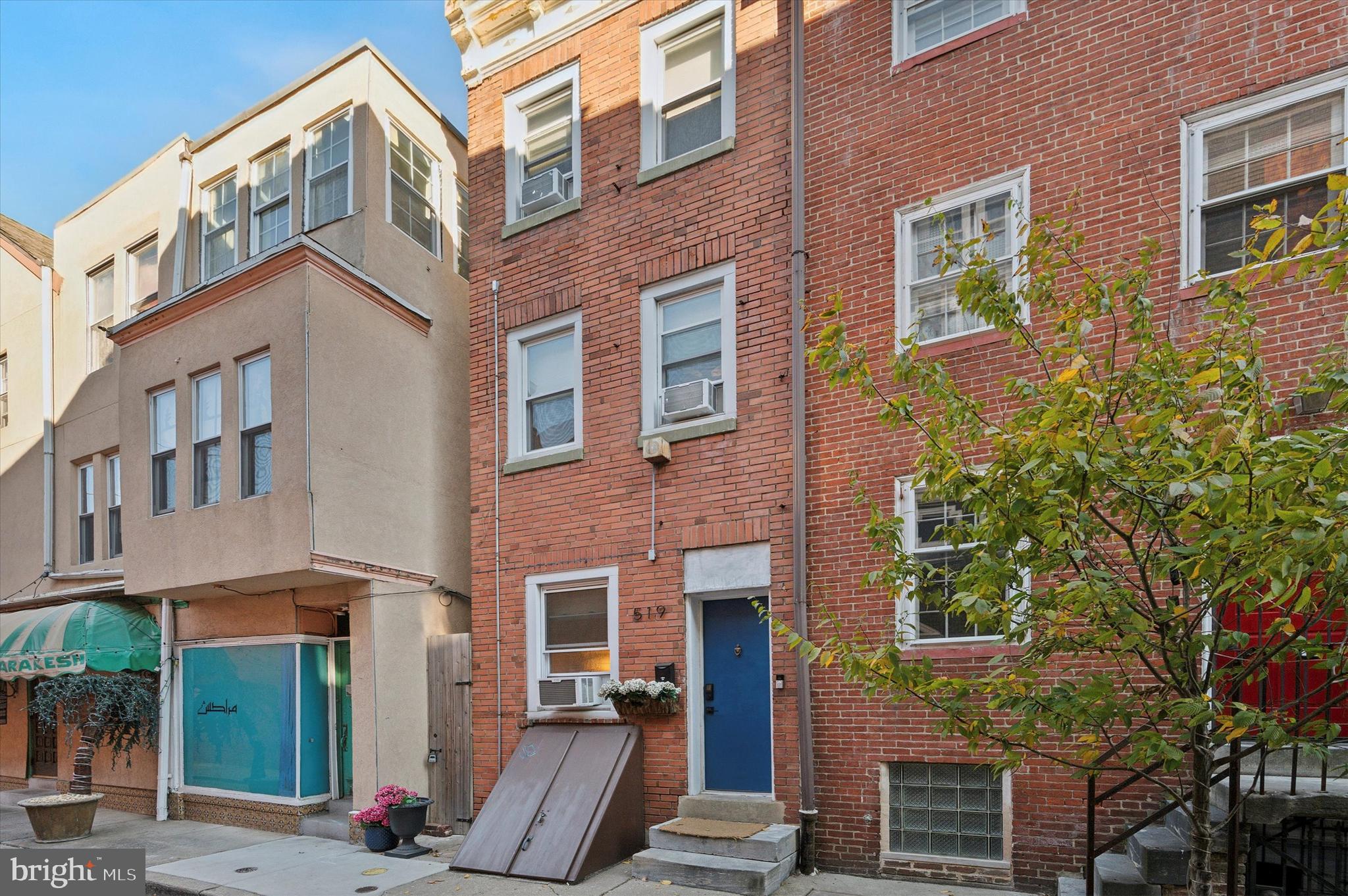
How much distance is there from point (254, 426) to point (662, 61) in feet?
22.1

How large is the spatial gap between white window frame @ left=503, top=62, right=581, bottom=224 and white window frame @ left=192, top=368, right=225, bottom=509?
14.5ft

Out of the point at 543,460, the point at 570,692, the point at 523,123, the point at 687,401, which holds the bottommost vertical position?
the point at 570,692

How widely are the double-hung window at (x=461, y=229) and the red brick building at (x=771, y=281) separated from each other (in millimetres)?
1951

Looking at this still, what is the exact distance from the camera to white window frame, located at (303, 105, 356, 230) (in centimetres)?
1218

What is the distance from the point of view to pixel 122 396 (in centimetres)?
1306

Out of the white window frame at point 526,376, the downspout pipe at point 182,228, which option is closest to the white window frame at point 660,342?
the white window frame at point 526,376

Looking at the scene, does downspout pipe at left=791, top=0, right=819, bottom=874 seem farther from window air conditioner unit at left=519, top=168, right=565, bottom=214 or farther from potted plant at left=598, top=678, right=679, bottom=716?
window air conditioner unit at left=519, top=168, right=565, bottom=214

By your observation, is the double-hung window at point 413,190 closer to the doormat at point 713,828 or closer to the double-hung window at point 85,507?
the double-hung window at point 85,507

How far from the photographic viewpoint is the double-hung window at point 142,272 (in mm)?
15031

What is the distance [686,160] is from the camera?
9969 mm

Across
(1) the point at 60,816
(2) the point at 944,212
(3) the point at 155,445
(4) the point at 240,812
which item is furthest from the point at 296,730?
(2) the point at 944,212

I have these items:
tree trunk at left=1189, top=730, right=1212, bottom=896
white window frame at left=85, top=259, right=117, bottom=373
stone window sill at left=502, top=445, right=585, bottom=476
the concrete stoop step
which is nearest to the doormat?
the concrete stoop step

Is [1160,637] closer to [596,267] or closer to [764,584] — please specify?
[764,584]

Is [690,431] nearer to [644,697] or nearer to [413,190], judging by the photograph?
[644,697]
